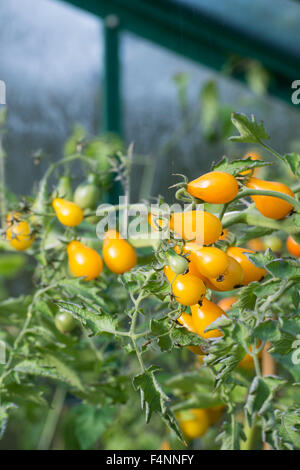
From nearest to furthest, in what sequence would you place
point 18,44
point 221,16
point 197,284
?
point 197,284
point 18,44
point 221,16

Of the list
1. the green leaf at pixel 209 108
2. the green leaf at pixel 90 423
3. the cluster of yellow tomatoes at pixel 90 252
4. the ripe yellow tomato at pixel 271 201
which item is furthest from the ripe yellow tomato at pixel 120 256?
the green leaf at pixel 209 108

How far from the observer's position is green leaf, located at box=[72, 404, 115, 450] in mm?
547

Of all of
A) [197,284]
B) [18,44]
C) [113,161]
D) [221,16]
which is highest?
[221,16]

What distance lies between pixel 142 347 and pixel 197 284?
60mm

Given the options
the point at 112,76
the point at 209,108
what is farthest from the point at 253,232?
the point at 112,76

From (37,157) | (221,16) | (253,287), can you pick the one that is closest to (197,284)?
(253,287)

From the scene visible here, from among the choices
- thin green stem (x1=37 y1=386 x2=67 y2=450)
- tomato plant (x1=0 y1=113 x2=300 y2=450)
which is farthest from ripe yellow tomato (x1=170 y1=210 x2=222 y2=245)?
thin green stem (x1=37 y1=386 x2=67 y2=450)

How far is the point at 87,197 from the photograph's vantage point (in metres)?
0.48

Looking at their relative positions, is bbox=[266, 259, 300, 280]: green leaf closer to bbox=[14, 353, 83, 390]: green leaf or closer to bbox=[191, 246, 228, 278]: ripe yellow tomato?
bbox=[191, 246, 228, 278]: ripe yellow tomato

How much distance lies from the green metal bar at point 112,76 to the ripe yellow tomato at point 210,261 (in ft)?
3.81

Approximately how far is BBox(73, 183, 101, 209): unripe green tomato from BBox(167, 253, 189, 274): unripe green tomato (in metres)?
0.19

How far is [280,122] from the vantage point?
1.42 m

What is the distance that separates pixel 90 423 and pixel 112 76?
1.15 meters
